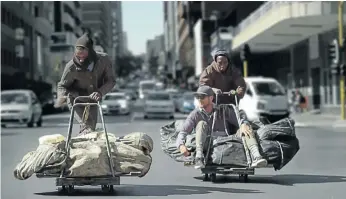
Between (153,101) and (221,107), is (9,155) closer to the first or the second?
(221,107)

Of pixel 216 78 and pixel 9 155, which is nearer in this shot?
pixel 216 78

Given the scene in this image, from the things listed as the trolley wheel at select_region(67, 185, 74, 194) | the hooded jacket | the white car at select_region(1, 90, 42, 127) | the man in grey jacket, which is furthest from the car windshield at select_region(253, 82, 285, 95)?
the trolley wheel at select_region(67, 185, 74, 194)

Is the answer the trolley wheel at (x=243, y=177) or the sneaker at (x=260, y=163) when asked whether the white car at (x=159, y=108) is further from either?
the sneaker at (x=260, y=163)

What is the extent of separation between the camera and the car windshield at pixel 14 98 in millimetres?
33056

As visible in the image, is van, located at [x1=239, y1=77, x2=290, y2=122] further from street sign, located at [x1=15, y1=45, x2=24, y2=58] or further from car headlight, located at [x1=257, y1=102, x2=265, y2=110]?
street sign, located at [x1=15, y1=45, x2=24, y2=58]

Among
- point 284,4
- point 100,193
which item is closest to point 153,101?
point 284,4

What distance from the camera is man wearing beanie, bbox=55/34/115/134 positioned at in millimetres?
10031

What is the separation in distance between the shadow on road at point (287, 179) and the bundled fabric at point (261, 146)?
1.51 feet

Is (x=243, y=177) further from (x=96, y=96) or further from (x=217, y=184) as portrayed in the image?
(x=96, y=96)

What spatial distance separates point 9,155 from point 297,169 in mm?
6913

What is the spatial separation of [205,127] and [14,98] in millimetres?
23838

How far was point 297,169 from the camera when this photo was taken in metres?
13.3

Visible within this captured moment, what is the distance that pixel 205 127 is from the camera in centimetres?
1061

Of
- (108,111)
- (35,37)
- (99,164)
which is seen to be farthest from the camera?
(35,37)
